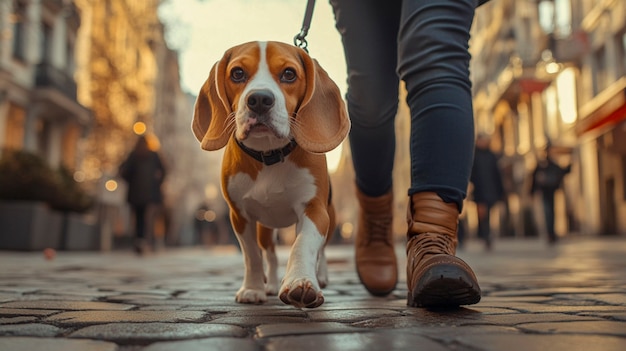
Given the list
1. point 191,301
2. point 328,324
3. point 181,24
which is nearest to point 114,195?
point 181,24

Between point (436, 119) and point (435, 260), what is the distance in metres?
0.56

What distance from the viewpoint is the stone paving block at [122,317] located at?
2143 millimetres

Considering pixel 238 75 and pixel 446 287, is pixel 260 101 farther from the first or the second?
pixel 446 287

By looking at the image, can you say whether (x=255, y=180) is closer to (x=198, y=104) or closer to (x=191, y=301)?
(x=198, y=104)

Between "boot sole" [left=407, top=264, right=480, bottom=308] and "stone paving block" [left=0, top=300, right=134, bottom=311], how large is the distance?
1.05 metres

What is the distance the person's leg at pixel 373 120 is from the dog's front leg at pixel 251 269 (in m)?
0.50

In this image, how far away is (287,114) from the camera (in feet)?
8.39

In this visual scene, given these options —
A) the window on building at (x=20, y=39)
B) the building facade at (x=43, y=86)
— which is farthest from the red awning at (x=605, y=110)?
the window on building at (x=20, y=39)

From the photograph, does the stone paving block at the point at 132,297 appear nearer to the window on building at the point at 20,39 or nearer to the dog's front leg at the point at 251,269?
the dog's front leg at the point at 251,269

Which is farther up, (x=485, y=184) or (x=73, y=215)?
(x=485, y=184)

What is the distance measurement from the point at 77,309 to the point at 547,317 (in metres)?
1.55

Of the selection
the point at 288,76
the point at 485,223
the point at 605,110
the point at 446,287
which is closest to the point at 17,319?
the point at 288,76

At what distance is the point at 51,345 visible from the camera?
170cm

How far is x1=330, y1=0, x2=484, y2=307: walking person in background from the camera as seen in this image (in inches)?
93.4
